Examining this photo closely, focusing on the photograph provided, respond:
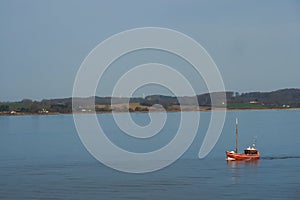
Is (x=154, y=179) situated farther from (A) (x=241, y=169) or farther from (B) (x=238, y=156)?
(B) (x=238, y=156)

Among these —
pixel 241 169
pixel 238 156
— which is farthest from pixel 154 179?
pixel 238 156

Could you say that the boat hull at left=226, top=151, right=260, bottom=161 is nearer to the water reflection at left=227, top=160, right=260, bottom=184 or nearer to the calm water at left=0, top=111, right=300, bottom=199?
the water reflection at left=227, top=160, right=260, bottom=184

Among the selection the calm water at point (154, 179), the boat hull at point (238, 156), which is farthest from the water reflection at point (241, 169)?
the boat hull at point (238, 156)

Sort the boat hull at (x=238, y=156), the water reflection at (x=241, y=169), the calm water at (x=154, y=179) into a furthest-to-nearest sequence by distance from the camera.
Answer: the boat hull at (x=238, y=156)
the water reflection at (x=241, y=169)
the calm water at (x=154, y=179)

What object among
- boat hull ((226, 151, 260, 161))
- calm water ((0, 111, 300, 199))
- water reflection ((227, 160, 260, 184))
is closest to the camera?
calm water ((0, 111, 300, 199))

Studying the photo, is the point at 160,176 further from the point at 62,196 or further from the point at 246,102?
the point at 246,102

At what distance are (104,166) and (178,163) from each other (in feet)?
20.3

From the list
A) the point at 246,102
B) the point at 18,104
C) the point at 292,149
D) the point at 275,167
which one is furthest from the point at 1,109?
the point at 275,167

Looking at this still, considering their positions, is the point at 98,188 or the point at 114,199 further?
the point at 98,188

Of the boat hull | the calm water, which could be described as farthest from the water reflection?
the boat hull

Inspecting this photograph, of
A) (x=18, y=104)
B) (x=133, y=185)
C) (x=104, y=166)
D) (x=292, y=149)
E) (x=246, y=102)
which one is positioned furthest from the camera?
(x=18, y=104)

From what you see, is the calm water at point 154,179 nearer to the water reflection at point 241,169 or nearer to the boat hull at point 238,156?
the water reflection at point 241,169

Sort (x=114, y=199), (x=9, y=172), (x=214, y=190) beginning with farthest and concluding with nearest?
(x=9, y=172) → (x=214, y=190) → (x=114, y=199)

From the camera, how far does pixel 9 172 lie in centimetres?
4397
